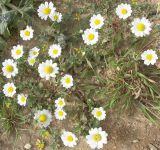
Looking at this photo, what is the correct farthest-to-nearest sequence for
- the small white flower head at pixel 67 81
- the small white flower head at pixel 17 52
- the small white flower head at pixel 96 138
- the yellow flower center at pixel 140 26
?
the small white flower head at pixel 17 52 → the small white flower head at pixel 67 81 → the yellow flower center at pixel 140 26 → the small white flower head at pixel 96 138

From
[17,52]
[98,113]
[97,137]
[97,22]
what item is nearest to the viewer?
[97,137]

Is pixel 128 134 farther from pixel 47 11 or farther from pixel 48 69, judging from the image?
pixel 47 11

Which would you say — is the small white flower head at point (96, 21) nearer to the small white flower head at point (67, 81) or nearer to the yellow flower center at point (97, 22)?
the yellow flower center at point (97, 22)

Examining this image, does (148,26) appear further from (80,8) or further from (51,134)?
(51,134)

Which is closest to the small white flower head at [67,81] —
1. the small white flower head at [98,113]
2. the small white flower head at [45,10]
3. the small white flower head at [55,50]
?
Result: the small white flower head at [55,50]

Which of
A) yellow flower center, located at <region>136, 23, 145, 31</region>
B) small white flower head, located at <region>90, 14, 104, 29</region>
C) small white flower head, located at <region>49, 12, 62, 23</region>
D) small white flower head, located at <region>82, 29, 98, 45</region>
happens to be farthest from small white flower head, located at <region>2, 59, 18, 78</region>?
yellow flower center, located at <region>136, 23, 145, 31</region>

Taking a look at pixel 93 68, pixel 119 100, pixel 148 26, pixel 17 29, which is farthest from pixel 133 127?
pixel 17 29

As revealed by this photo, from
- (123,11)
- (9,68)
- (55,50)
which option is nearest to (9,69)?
(9,68)
